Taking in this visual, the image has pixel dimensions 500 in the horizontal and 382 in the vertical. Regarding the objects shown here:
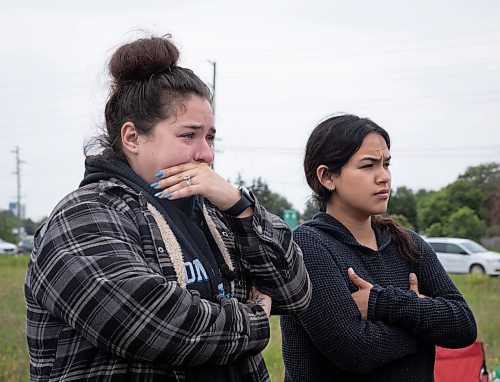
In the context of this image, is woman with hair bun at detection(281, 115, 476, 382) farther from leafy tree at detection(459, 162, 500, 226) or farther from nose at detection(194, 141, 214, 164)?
leafy tree at detection(459, 162, 500, 226)

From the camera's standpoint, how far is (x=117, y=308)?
1803 mm

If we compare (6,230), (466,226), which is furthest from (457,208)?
(6,230)

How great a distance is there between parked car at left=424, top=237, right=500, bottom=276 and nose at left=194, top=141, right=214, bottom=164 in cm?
2100

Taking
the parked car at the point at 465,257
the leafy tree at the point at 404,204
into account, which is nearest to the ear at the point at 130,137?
the parked car at the point at 465,257

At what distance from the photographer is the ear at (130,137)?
2.13m

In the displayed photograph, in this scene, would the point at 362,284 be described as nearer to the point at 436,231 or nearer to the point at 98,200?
the point at 98,200

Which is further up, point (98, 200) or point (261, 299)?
point (98, 200)

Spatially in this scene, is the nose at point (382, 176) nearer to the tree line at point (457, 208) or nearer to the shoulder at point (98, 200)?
the shoulder at point (98, 200)

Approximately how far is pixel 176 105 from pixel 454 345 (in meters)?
1.43

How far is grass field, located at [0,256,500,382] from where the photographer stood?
5832mm

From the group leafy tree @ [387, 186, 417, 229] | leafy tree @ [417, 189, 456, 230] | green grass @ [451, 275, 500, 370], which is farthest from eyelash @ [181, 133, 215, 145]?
leafy tree @ [387, 186, 417, 229]

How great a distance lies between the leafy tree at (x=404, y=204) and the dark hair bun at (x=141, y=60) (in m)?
49.0

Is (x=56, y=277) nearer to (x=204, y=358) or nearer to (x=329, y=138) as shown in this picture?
(x=204, y=358)

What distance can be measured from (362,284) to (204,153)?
2.84 ft
